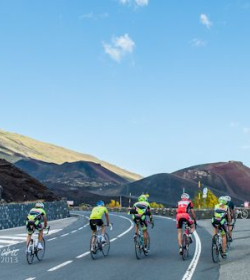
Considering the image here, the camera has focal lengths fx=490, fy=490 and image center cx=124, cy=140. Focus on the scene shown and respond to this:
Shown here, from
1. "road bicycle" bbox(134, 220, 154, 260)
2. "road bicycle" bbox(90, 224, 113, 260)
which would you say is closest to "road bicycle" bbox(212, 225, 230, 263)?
"road bicycle" bbox(134, 220, 154, 260)

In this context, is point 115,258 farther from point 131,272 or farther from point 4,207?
point 4,207

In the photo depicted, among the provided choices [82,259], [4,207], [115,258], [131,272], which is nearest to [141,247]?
[115,258]

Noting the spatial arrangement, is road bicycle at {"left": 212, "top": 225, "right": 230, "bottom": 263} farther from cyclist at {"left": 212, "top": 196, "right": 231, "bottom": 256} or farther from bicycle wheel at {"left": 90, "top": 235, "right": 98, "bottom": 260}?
bicycle wheel at {"left": 90, "top": 235, "right": 98, "bottom": 260}

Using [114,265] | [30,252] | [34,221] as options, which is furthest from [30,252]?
[114,265]

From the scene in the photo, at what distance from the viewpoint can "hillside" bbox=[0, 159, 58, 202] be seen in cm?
6712

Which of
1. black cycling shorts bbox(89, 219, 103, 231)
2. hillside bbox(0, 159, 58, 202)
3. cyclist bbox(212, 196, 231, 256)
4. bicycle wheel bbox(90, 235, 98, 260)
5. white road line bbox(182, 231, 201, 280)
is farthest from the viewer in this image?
hillside bbox(0, 159, 58, 202)

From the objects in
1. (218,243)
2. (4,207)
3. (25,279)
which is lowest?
(25,279)

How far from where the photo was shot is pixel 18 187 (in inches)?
2761

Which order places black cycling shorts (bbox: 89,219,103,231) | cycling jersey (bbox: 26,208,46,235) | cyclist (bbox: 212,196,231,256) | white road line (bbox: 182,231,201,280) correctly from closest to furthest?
1. white road line (bbox: 182,231,201,280)
2. cyclist (bbox: 212,196,231,256)
3. cycling jersey (bbox: 26,208,46,235)
4. black cycling shorts (bbox: 89,219,103,231)

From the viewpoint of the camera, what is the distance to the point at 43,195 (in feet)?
237

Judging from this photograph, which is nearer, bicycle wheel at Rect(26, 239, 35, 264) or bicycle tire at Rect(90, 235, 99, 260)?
bicycle wheel at Rect(26, 239, 35, 264)

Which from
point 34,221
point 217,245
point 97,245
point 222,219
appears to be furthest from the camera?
point 97,245

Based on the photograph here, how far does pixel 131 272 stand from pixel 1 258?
5.22 metres

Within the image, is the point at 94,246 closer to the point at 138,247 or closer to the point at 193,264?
the point at 138,247
